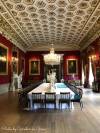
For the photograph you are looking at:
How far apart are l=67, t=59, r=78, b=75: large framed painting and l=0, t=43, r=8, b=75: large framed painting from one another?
10809mm

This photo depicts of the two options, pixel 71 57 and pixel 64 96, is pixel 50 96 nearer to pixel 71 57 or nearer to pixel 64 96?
pixel 64 96

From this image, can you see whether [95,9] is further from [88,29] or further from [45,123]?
[45,123]

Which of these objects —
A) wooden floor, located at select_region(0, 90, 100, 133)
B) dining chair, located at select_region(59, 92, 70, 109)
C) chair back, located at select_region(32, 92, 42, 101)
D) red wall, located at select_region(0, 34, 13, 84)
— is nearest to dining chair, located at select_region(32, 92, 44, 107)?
chair back, located at select_region(32, 92, 42, 101)

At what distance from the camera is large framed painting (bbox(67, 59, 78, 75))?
26.2 meters

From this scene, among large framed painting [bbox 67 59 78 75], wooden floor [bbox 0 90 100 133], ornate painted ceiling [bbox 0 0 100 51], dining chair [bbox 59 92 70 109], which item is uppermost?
ornate painted ceiling [bbox 0 0 100 51]

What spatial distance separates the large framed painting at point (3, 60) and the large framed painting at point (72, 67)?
1081 cm

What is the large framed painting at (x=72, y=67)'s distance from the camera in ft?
86.1

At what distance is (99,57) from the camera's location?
17.2 m

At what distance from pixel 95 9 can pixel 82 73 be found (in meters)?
14.9

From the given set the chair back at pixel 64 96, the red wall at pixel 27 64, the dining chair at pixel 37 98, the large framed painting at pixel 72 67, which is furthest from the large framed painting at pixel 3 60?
the large framed painting at pixel 72 67

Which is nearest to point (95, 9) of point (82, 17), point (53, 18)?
point (82, 17)

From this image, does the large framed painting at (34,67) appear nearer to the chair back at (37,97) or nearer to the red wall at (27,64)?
the red wall at (27,64)

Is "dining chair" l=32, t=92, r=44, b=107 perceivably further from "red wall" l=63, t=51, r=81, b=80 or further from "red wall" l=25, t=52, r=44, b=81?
"red wall" l=63, t=51, r=81, b=80

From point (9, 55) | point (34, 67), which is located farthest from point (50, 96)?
point (34, 67)
